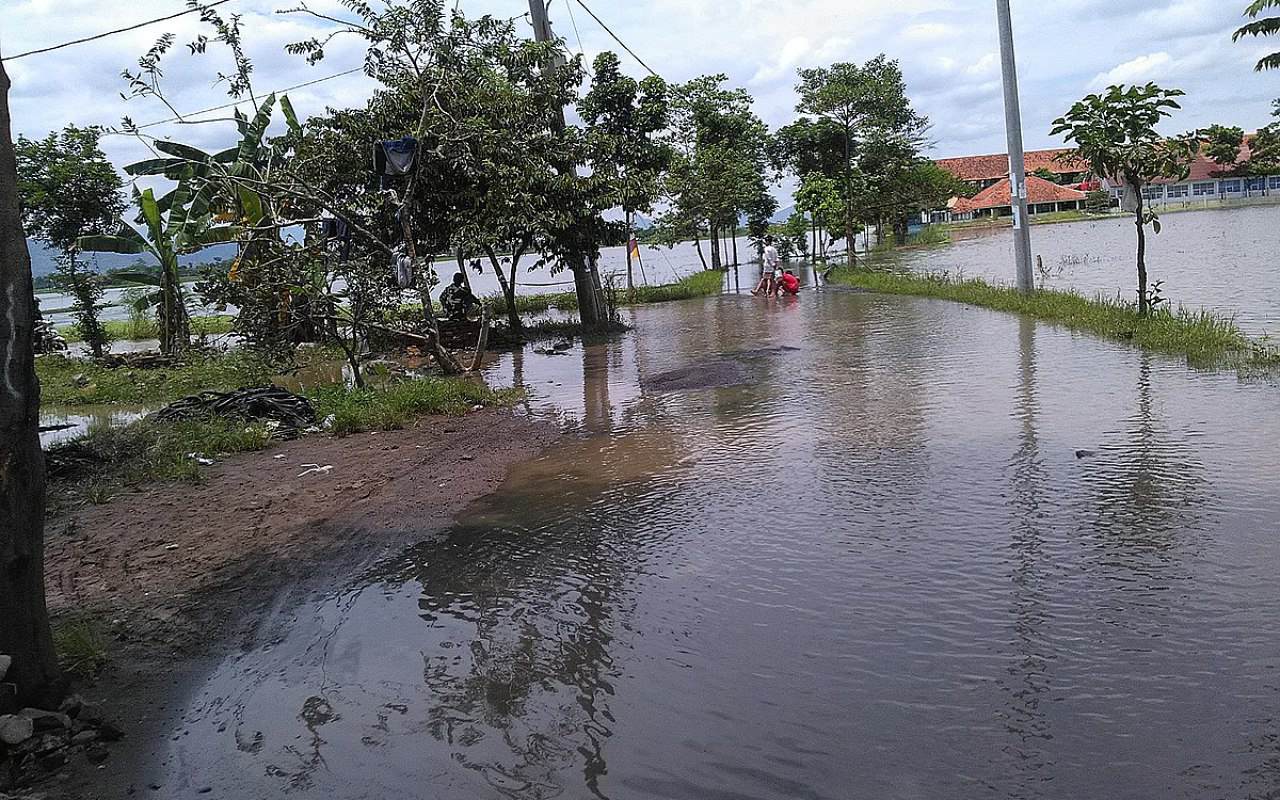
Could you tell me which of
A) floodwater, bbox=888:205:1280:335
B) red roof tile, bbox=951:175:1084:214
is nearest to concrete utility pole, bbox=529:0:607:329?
floodwater, bbox=888:205:1280:335

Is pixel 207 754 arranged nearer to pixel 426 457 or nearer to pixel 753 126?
pixel 426 457

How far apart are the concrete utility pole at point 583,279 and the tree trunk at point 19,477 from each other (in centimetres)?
1703

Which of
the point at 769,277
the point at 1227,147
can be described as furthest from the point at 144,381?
the point at 1227,147

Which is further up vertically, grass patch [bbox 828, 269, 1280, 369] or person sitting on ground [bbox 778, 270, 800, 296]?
person sitting on ground [bbox 778, 270, 800, 296]

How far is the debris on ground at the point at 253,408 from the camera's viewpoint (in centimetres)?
1123

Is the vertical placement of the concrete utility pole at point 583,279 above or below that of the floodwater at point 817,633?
above

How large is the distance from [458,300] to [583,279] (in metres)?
2.92

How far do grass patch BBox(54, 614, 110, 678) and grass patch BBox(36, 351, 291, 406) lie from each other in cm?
874

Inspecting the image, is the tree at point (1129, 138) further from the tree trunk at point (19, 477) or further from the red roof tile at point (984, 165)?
the red roof tile at point (984, 165)

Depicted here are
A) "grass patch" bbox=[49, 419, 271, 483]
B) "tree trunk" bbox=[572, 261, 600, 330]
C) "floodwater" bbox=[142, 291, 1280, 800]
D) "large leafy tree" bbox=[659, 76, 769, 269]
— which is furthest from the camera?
"large leafy tree" bbox=[659, 76, 769, 269]

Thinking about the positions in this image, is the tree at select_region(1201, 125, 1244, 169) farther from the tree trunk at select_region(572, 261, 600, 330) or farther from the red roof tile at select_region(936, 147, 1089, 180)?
the tree trunk at select_region(572, 261, 600, 330)

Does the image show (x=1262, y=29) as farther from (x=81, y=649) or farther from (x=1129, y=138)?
(x=81, y=649)

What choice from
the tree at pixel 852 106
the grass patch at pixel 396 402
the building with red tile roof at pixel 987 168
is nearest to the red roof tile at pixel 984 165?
the building with red tile roof at pixel 987 168

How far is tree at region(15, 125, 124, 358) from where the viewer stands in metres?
20.0
